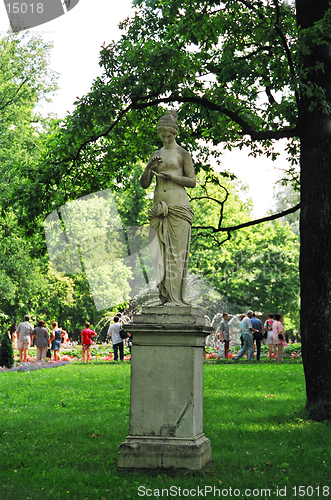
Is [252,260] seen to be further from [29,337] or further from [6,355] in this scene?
[6,355]

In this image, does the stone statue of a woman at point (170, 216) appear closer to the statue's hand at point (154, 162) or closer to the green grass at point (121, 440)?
the statue's hand at point (154, 162)

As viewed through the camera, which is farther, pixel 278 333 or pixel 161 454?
pixel 278 333

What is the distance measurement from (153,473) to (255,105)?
32.9 feet

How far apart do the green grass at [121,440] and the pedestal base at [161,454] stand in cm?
13

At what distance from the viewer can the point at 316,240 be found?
903cm

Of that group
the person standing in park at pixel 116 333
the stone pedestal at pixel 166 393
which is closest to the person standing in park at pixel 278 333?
the person standing in park at pixel 116 333

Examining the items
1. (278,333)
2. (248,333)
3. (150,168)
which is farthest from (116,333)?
(150,168)

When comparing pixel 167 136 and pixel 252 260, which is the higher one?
pixel 252 260

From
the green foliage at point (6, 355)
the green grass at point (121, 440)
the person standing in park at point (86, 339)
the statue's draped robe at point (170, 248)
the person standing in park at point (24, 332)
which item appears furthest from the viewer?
the person standing in park at point (86, 339)

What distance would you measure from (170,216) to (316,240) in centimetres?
347

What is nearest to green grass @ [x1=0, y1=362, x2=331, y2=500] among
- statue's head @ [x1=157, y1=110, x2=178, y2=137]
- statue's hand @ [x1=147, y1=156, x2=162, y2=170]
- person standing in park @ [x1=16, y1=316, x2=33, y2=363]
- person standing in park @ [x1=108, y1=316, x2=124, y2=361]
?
statue's hand @ [x1=147, y1=156, x2=162, y2=170]

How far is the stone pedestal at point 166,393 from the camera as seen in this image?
598 cm

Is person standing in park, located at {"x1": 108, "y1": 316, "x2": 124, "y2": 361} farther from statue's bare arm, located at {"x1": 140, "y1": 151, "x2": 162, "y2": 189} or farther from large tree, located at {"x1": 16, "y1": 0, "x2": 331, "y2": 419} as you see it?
statue's bare arm, located at {"x1": 140, "y1": 151, "x2": 162, "y2": 189}

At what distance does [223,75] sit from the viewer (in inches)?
443
